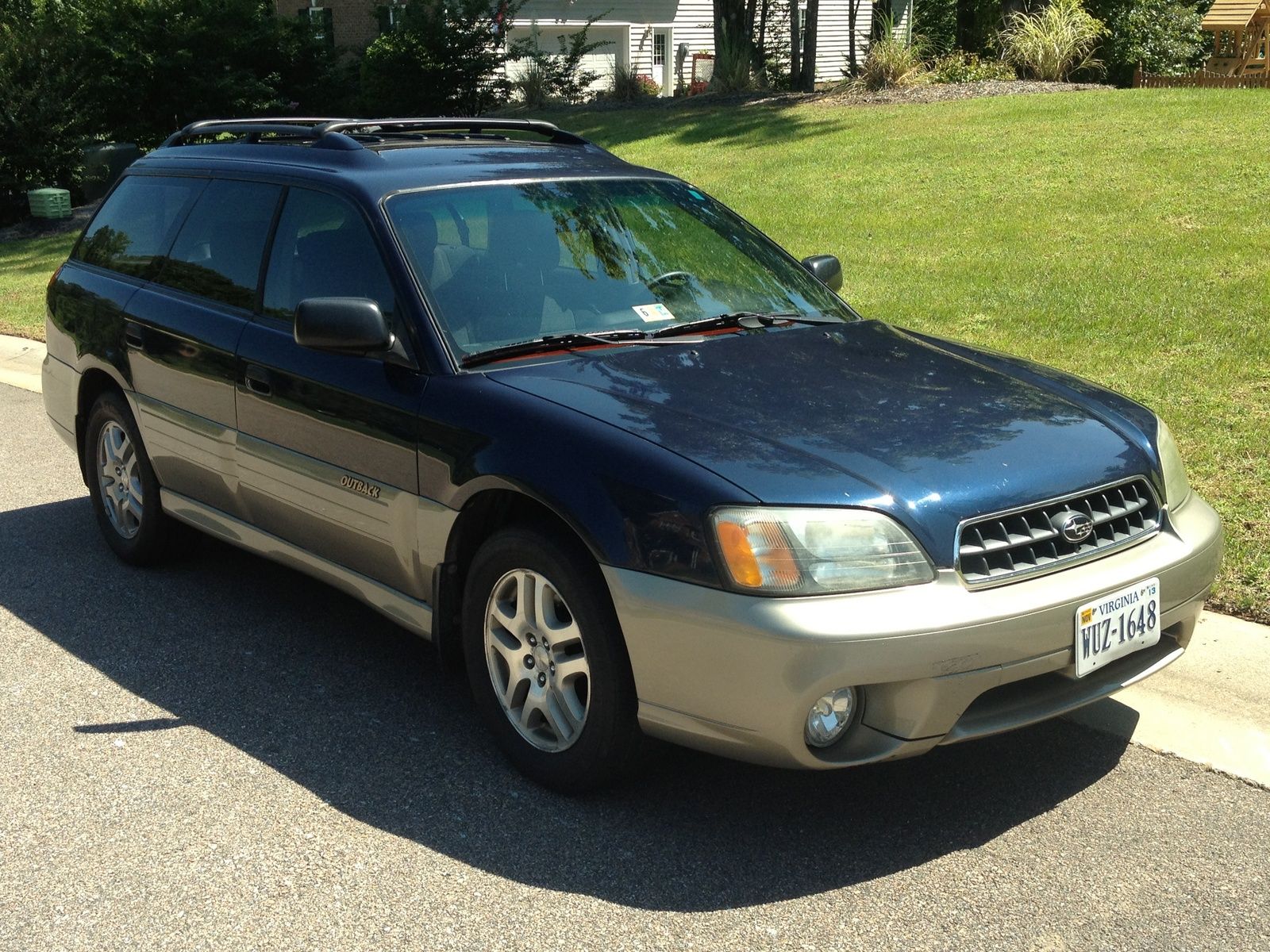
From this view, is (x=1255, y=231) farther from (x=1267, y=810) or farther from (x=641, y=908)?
(x=641, y=908)

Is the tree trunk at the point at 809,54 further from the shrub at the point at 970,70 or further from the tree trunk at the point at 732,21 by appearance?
the shrub at the point at 970,70

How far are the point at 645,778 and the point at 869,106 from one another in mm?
15862

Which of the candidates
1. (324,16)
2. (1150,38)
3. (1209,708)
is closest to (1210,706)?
(1209,708)

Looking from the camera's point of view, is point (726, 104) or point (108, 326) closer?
point (108, 326)

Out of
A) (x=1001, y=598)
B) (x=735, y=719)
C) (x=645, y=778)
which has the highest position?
(x=1001, y=598)

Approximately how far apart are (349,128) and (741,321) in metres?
1.81

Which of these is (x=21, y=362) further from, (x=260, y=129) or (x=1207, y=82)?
(x=1207, y=82)

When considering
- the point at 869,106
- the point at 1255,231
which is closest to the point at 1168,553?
the point at 1255,231

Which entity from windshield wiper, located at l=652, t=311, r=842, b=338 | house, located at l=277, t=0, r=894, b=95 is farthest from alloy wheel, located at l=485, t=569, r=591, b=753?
house, located at l=277, t=0, r=894, b=95

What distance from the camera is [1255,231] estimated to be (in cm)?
1041

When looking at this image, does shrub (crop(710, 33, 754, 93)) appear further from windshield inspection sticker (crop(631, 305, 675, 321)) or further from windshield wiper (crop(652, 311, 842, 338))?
windshield inspection sticker (crop(631, 305, 675, 321))

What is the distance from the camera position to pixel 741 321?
4.68 meters

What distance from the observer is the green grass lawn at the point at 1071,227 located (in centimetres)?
728

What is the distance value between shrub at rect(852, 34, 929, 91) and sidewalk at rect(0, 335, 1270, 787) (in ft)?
52.6
